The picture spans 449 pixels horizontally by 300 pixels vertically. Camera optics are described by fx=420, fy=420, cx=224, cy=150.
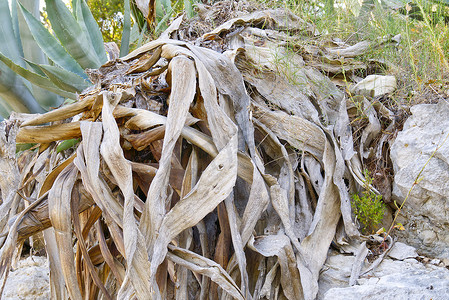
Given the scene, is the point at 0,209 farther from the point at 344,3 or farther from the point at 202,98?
the point at 344,3

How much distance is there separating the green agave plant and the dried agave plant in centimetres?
48

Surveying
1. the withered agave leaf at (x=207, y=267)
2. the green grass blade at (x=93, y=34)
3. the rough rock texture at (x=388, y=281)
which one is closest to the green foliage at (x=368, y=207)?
the rough rock texture at (x=388, y=281)

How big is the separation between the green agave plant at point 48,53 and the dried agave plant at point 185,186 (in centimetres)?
48

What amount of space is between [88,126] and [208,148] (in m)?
0.47

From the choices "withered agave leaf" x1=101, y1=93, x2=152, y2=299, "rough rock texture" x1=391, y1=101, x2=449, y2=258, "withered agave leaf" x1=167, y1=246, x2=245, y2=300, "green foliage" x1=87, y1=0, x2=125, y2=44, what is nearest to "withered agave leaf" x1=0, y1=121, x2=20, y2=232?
"withered agave leaf" x1=101, y1=93, x2=152, y2=299

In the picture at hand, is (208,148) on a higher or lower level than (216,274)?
higher

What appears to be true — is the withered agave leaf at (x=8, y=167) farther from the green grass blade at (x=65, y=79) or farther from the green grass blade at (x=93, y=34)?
the green grass blade at (x=93, y=34)

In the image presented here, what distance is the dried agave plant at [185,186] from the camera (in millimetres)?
1431

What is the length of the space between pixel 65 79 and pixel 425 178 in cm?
196

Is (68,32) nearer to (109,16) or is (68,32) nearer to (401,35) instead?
(401,35)

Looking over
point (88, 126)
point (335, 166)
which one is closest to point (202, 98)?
point (88, 126)

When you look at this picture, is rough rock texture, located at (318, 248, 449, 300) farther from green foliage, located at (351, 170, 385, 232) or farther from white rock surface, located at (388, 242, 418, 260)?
green foliage, located at (351, 170, 385, 232)

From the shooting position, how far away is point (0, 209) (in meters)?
1.72

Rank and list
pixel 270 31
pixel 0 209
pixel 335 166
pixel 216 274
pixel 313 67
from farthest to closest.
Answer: pixel 270 31 → pixel 313 67 → pixel 335 166 → pixel 0 209 → pixel 216 274
